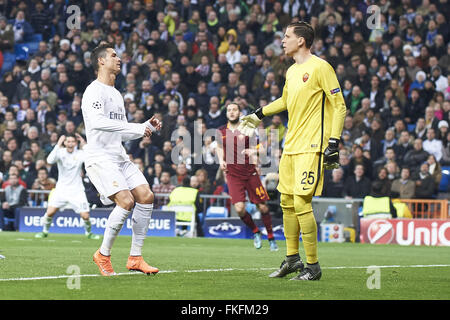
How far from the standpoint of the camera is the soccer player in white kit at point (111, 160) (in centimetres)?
933

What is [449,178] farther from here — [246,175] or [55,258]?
[55,258]

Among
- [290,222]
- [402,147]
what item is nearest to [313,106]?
[290,222]

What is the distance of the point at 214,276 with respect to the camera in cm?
947

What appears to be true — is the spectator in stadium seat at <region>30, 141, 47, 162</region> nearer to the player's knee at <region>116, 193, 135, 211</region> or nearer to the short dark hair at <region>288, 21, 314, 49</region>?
the player's knee at <region>116, 193, 135, 211</region>

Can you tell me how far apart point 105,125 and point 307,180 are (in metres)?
2.19

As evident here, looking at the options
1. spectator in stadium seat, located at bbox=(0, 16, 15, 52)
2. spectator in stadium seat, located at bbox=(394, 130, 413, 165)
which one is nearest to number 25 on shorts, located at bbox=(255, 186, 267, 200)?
spectator in stadium seat, located at bbox=(394, 130, 413, 165)

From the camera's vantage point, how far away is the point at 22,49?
29.5 metres

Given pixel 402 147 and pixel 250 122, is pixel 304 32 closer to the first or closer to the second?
pixel 250 122

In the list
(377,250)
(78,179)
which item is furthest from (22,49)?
(377,250)

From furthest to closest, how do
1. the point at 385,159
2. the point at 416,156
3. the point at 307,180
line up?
the point at 385,159
the point at 416,156
the point at 307,180

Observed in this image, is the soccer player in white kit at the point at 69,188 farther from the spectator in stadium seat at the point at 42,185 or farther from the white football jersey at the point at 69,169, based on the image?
the spectator in stadium seat at the point at 42,185

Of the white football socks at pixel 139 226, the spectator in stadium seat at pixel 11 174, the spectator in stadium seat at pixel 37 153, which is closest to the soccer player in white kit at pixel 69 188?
the spectator in stadium seat at pixel 11 174

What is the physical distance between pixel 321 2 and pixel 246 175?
11025 millimetres

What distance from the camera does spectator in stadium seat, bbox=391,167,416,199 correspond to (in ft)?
66.3
